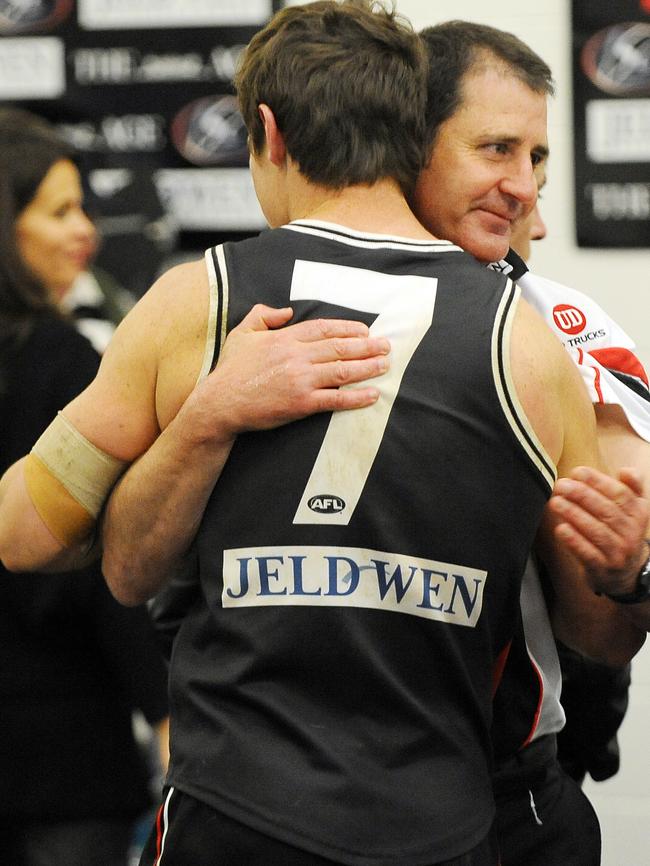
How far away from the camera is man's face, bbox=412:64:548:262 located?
159 cm

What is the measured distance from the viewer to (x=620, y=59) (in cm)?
314

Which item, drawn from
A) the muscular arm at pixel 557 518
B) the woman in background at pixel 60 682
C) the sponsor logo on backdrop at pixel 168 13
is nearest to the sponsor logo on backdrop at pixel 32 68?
the sponsor logo on backdrop at pixel 168 13

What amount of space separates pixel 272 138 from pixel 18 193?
1.27 m

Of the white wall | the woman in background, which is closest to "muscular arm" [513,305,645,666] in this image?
the woman in background

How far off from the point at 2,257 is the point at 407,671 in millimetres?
1426

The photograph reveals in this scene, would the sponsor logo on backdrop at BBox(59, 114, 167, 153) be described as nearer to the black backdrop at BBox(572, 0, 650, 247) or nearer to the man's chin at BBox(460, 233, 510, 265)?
the black backdrop at BBox(572, 0, 650, 247)

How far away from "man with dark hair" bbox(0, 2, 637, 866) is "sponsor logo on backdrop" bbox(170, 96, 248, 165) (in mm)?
2018

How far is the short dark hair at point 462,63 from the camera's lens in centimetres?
160

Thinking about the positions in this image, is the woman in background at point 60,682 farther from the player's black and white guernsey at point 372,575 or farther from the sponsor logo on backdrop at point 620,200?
the sponsor logo on backdrop at point 620,200

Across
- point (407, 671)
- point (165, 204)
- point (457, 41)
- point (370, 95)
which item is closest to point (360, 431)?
point (407, 671)

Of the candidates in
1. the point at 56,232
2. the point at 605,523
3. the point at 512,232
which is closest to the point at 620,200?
the point at 56,232

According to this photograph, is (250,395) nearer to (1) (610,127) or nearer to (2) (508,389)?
(2) (508,389)

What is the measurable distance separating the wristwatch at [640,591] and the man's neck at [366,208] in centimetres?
46

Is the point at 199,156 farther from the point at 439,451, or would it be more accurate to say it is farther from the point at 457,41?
the point at 439,451
